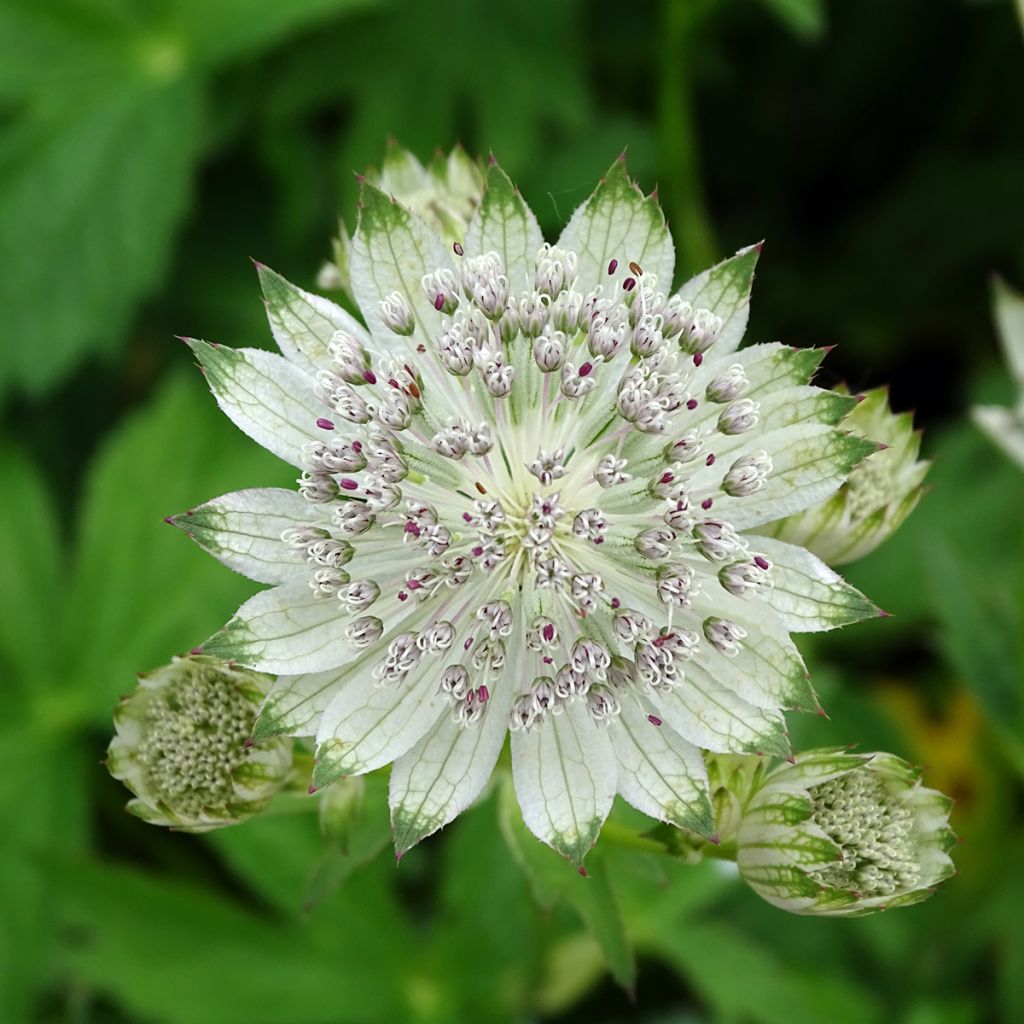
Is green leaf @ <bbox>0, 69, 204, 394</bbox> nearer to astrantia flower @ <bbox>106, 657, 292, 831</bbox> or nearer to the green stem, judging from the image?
the green stem

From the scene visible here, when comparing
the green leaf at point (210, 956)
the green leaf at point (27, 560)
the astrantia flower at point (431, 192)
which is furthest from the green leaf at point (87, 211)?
the astrantia flower at point (431, 192)

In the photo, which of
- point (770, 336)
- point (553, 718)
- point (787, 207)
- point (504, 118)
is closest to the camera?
point (553, 718)

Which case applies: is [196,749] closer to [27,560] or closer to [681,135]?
[27,560]

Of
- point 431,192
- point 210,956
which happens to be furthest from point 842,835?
point 210,956

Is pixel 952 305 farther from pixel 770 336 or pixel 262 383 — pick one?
pixel 262 383

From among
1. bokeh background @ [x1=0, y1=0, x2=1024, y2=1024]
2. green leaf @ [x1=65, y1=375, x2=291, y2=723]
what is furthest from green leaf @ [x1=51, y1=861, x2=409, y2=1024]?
green leaf @ [x1=65, y1=375, x2=291, y2=723]

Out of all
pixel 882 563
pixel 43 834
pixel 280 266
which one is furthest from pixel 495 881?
pixel 280 266
